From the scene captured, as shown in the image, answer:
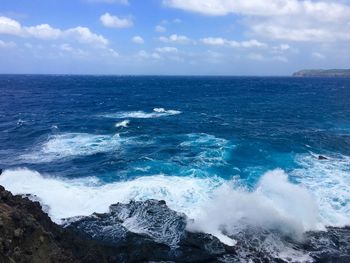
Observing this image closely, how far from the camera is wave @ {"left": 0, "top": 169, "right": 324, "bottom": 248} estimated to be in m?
29.5

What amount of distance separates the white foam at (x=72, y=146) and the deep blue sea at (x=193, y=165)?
Answer: 138 mm

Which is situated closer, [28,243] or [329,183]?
[28,243]

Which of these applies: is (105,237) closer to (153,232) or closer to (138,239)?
(138,239)

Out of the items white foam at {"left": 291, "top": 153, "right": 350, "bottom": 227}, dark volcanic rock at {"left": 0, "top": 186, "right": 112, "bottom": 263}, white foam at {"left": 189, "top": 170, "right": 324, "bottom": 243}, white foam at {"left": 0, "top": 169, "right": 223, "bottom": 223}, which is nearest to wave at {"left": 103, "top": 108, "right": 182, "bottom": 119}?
white foam at {"left": 291, "top": 153, "right": 350, "bottom": 227}

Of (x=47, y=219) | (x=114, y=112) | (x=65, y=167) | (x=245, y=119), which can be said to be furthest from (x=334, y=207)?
(x=114, y=112)

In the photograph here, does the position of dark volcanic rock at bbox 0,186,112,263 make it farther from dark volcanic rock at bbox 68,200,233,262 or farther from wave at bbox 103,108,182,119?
wave at bbox 103,108,182,119

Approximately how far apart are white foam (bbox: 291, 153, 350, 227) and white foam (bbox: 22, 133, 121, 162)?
23725 mm

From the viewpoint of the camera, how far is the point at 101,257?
23219 mm

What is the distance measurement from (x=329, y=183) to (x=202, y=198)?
554 inches

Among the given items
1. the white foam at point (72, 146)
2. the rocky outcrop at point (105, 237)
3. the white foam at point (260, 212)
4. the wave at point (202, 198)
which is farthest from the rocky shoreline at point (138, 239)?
the white foam at point (72, 146)

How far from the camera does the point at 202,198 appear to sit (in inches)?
1366

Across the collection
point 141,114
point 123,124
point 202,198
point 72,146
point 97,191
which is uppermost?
point 123,124

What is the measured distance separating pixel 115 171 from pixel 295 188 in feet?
59.8

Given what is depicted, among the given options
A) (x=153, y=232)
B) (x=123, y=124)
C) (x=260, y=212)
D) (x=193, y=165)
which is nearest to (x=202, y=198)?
(x=260, y=212)
